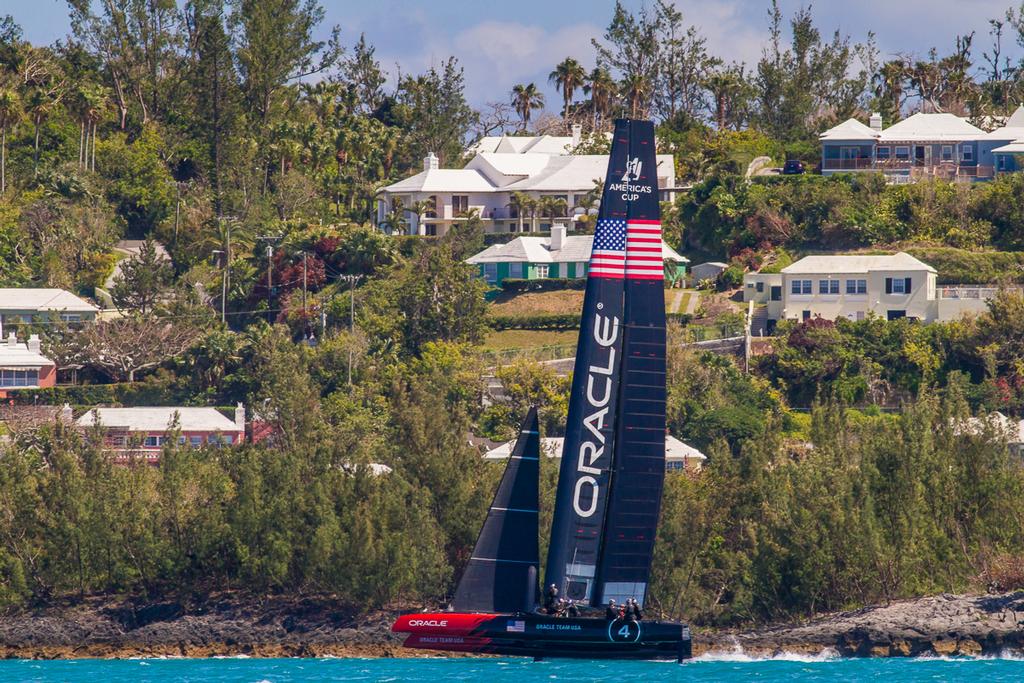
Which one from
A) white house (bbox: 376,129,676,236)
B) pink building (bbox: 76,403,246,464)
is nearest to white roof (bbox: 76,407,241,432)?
pink building (bbox: 76,403,246,464)

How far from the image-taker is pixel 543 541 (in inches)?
2032

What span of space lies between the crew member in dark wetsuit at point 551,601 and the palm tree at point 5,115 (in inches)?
2945

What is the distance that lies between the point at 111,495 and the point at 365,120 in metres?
66.2

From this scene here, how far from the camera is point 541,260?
3856 inches

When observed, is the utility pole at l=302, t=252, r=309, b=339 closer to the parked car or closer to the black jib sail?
the parked car

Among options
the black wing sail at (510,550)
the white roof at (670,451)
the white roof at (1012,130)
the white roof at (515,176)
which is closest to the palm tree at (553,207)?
the white roof at (515,176)

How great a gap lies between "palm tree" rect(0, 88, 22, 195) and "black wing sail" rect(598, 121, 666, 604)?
243ft

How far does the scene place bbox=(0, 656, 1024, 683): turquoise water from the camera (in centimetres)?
4512

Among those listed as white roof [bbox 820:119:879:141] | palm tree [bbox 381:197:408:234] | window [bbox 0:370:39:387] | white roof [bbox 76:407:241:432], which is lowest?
white roof [bbox 76:407:241:432]

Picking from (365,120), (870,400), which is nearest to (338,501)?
(870,400)

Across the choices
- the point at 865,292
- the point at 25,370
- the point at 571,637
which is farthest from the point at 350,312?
the point at 571,637

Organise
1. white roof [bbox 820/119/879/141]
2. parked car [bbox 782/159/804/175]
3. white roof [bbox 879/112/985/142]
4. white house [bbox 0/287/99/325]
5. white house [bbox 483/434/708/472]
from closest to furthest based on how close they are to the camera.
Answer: white house [bbox 483/434/708/472] < white house [bbox 0/287/99/325] < white roof [bbox 820/119/879/141] < white roof [bbox 879/112/985/142] < parked car [bbox 782/159/804/175]

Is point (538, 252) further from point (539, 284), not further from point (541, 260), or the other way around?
point (539, 284)

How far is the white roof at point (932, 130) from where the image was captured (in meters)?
103
